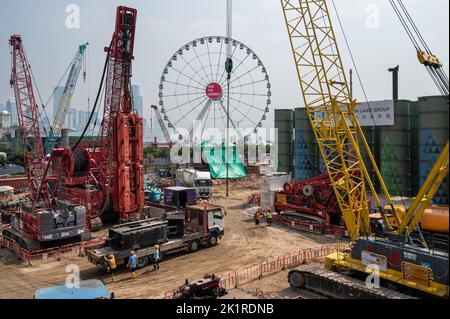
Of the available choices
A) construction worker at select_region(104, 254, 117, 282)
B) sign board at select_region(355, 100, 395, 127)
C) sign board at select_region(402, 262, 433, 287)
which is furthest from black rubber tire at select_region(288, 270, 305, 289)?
sign board at select_region(355, 100, 395, 127)

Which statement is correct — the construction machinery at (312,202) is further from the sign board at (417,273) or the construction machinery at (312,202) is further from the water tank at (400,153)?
the sign board at (417,273)

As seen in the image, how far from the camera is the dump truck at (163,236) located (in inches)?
719

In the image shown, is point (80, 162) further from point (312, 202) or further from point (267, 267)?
point (267, 267)

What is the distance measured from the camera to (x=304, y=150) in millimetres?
41594

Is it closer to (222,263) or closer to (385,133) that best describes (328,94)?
(222,263)

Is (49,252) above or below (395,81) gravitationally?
below

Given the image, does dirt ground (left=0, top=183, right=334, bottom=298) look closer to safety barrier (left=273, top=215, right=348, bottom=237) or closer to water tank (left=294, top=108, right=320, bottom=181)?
safety barrier (left=273, top=215, right=348, bottom=237)

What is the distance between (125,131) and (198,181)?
1782cm

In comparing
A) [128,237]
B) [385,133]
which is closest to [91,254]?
[128,237]

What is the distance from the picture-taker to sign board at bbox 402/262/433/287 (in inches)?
500

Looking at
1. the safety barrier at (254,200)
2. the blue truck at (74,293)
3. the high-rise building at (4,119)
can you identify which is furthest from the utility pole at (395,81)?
the high-rise building at (4,119)

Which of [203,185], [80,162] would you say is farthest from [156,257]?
[203,185]

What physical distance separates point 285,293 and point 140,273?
692 cm

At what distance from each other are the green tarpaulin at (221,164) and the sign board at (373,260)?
4224 cm
